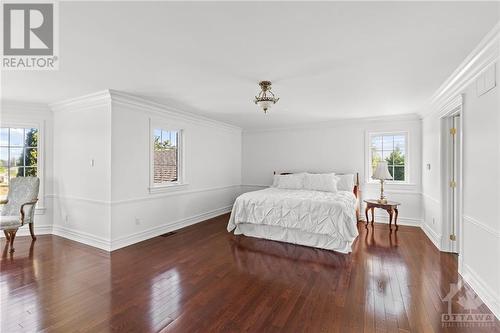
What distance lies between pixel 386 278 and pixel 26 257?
480 cm

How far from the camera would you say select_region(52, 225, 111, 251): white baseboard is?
12.3 ft

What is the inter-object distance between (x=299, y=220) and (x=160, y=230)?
102 inches

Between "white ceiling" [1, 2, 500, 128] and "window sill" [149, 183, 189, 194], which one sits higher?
"white ceiling" [1, 2, 500, 128]

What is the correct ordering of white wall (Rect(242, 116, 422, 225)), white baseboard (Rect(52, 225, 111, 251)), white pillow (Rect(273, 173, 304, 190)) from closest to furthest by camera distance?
1. white baseboard (Rect(52, 225, 111, 251))
2. white wall (Rect(242, 116, 422, 225))
3. white pillow (Rect(273, 173, 304, 190))

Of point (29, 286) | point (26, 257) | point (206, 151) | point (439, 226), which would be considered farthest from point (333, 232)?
point (26, 257)

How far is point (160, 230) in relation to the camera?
14.7ft

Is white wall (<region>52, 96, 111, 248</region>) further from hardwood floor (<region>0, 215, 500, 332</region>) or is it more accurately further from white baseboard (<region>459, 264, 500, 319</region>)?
white baseboard (<region>459, 264, 500, 319</region>)

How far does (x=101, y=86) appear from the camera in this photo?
11.0 feet

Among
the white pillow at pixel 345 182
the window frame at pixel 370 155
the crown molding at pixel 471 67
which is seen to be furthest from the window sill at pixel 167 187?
the crown molding at pixel 471 67

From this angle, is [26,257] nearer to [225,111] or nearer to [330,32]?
[225,111]

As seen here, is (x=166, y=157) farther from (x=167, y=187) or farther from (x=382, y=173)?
(x=382, y=173)

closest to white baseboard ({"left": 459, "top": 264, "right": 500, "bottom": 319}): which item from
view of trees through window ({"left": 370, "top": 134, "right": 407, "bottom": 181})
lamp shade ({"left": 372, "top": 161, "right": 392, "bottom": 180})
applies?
lamp shade ({"left": 372, "top": 161, "right": 392, "bottom": 180})

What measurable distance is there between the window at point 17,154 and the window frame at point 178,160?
2.26m

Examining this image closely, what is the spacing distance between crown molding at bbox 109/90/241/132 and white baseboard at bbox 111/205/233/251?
6.96 feet
